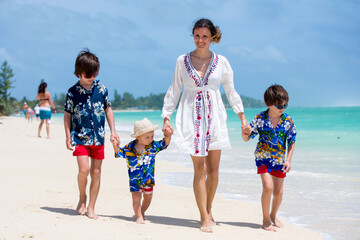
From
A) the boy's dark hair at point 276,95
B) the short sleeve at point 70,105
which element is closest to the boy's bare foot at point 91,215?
the short sleeve at point 70,105

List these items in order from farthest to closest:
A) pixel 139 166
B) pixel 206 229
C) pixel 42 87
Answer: pixel 42 87
pixel 139 166
pixel 206 229

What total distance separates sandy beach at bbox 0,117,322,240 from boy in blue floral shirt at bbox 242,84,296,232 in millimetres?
319

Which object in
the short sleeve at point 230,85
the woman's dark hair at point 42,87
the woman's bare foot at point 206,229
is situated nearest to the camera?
the woman's bare foot at point 206,229

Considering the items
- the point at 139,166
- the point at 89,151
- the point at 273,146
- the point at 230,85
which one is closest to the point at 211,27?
the point at 230,85

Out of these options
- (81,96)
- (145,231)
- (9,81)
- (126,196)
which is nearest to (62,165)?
(126,196)

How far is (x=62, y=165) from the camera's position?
753 cm

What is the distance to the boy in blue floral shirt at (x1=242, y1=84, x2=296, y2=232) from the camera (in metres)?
4.09

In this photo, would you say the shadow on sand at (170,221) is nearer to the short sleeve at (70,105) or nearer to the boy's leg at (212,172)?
the boy's leg at (212,172)

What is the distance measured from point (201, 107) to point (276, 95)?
811 millimetres

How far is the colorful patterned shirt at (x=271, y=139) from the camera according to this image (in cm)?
412

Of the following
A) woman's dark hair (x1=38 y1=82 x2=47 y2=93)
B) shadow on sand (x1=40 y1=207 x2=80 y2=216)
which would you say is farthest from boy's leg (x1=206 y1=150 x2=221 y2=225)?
woman's dark hair (x1=38 y1=82 x2=47 y2=93)

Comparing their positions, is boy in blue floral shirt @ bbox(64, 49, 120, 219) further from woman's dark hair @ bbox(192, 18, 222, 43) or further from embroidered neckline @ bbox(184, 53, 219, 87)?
woman's dark hair @ bbox(192, 18, 222, 43)

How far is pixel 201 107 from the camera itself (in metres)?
3.98

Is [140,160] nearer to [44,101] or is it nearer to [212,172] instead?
[212,172]
